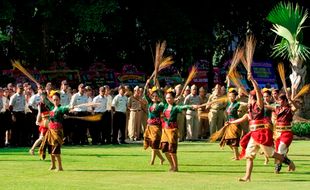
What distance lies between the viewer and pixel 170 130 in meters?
16.5

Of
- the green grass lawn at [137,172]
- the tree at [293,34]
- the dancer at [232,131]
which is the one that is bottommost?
A: the green grass lawn at [137,172]

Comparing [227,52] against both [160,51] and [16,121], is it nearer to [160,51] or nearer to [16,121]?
[16,121]

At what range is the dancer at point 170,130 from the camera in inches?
636

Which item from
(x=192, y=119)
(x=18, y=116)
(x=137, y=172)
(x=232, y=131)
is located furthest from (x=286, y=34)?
(x=137, y=172)

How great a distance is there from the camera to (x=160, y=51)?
60.6ft

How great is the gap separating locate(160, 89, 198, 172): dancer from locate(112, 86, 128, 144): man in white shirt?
848 centimetres

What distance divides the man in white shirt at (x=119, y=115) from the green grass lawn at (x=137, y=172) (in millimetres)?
3223

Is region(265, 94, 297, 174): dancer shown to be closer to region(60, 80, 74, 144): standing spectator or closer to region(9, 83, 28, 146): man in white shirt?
region(60, 80, 74, 144): standing spectator

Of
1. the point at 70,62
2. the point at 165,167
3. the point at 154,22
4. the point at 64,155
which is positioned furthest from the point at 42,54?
the point at 165,167

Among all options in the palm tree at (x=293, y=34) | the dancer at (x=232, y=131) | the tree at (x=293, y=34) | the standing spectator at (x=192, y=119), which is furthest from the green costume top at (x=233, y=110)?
the standing spectator at (x=192, y=119)

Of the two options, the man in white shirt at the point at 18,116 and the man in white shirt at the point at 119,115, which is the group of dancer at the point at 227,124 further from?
the man in white shirt at the point at 119,115

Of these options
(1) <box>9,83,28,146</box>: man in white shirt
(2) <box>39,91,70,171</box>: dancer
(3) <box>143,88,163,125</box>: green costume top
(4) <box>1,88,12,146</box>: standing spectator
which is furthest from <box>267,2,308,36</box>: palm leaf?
(2) <box>39,91,70,171</box>: dancer

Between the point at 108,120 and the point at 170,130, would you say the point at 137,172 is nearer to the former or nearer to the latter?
the point at 170,130

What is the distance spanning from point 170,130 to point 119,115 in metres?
8.90
